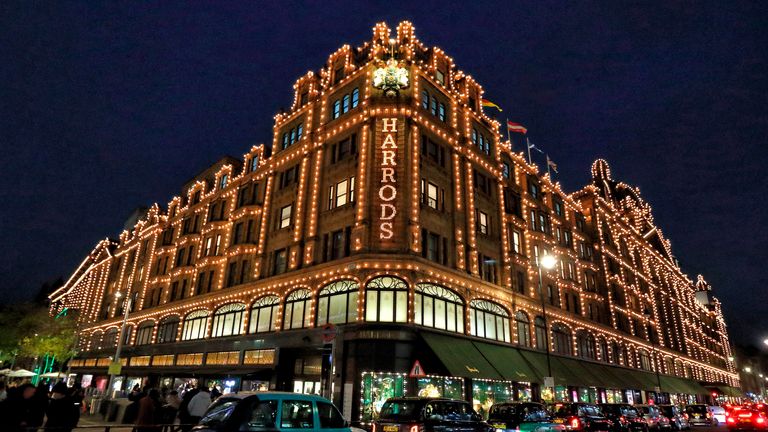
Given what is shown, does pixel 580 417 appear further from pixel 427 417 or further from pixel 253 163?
pixel 253 163

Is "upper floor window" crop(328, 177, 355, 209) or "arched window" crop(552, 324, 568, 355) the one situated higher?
"upper floor window" crop(328, 177, 355, 209)

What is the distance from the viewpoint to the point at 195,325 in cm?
4119

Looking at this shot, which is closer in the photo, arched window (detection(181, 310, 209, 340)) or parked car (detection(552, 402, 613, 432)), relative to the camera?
parked car (detection(552, 402, 613, 432))

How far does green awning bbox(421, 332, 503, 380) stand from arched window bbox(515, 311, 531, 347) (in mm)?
7416

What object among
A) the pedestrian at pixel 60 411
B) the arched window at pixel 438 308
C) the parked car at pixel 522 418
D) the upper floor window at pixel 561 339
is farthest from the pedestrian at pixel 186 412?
the upper floor window at pixel 561 339

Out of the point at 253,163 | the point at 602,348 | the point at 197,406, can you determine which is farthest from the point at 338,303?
the point at 602,348

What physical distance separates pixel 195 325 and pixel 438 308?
78.1ft

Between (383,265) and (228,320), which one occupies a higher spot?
(383,265)

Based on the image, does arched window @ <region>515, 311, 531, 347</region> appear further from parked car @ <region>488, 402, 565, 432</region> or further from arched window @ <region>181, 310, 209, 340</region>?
arched window @ <region>181, 310, 209, 340</region>

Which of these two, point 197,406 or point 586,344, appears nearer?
point 197,406

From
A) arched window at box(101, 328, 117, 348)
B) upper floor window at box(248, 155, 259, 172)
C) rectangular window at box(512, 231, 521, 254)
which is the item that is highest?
upper floor window at box(248, 155, 259, 172)

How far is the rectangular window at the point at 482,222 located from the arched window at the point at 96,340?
49.9 meters

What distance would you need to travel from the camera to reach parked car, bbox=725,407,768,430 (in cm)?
2705

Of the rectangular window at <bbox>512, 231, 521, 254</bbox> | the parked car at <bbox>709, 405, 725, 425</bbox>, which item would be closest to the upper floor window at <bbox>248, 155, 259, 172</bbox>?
the rectangular window at <bbox>512, 231, 521, 254</bbox>
